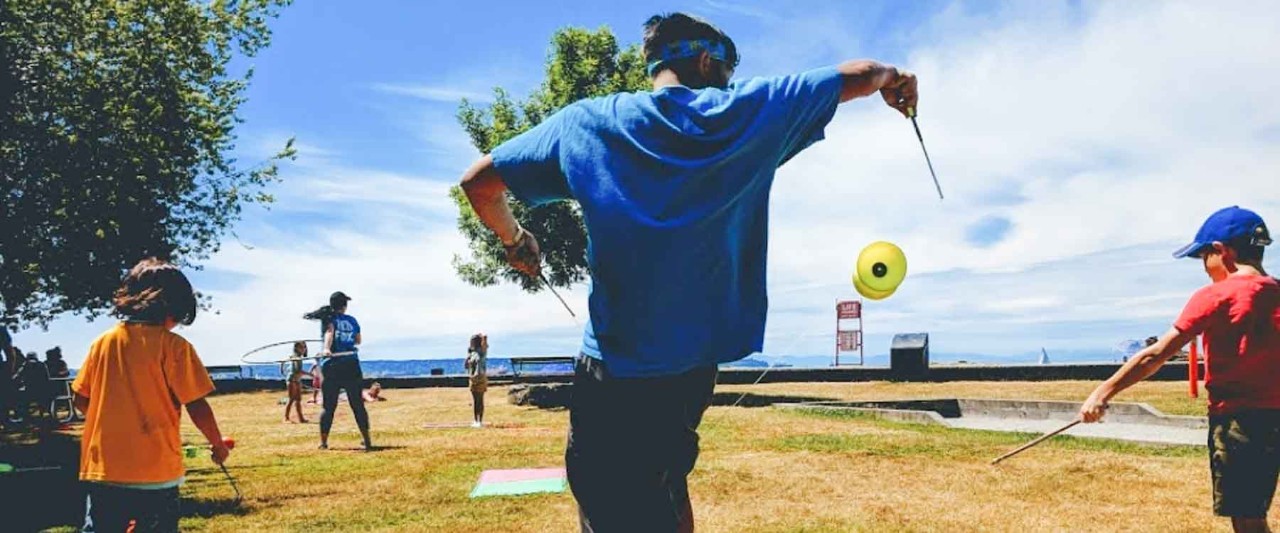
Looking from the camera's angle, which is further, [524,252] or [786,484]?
[786,484]

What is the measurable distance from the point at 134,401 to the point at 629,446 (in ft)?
11.5

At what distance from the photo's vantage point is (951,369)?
30.3 m

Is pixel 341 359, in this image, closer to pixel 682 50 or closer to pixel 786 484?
pixel 786 484

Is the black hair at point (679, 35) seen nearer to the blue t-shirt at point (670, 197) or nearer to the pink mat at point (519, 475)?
the blue t-shirt at point (670, 197)

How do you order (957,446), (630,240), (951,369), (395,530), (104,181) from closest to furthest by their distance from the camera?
(630,240), (395,530), (957,446), (104,181), (951,369)

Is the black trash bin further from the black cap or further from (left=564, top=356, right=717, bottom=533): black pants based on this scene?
(left=564, top=356, right=717, bottom=533): black pants

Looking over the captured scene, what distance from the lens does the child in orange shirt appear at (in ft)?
14.8

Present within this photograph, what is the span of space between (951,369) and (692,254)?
3032 centimetres

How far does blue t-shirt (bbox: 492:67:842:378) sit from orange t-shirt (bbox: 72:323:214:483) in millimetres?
3235

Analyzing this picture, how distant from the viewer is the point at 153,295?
4.69 m

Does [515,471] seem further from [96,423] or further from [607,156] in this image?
[607,156]

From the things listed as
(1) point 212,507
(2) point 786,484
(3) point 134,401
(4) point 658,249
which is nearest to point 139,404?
(3) point 134,401

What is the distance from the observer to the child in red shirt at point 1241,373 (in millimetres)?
4457

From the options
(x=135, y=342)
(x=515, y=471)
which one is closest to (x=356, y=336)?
(x=515, y=471)
